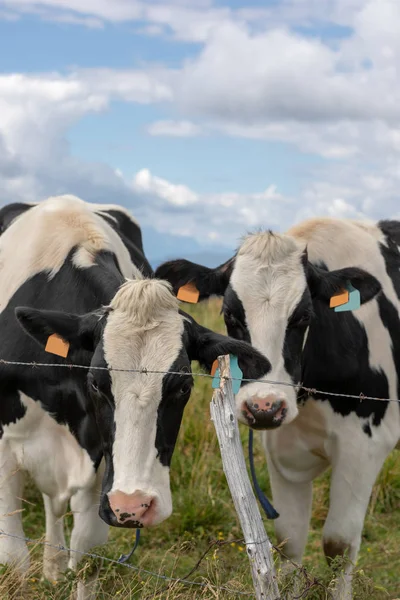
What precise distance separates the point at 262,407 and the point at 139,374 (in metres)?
0.88

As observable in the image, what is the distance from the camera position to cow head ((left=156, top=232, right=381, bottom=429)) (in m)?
4.65

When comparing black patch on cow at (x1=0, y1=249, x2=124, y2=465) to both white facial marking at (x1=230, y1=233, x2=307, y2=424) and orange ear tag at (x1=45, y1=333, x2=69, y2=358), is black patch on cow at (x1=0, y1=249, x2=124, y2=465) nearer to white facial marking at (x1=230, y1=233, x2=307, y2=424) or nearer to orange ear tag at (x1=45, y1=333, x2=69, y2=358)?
orange ear tag at (x1=45, y1=333, x2=69, y2=358)

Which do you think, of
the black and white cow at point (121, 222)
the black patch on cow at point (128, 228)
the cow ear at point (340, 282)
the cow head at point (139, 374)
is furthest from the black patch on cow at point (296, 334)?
the black patch on cow at point (128, 228)

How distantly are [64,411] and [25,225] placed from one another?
138 cm

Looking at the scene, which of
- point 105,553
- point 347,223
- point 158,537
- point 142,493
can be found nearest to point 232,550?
point 158,537

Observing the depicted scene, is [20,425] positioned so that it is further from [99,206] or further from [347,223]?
[99,206]

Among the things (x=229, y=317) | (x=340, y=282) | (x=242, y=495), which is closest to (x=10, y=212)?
(x=229, y=317)

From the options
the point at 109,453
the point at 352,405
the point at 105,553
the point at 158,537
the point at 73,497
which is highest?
the point at 109,453

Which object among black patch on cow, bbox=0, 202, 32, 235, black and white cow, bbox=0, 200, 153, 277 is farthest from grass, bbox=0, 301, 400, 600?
black patch on cow, bbox=0, 202, 32, 235

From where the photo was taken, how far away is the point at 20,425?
16.3ft

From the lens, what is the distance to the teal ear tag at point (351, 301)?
522 cm

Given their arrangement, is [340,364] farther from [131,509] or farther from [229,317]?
[131,509]

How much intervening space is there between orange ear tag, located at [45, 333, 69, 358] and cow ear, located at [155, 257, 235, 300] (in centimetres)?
129

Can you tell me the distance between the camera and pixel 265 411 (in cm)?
456
